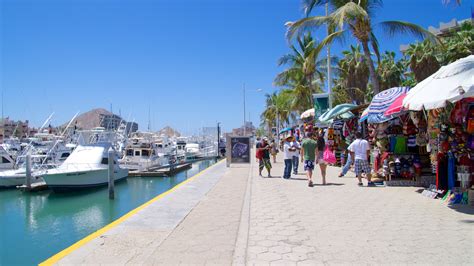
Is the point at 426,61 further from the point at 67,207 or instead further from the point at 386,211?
the point at 67,207

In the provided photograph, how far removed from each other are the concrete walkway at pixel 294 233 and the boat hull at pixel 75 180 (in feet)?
53.4

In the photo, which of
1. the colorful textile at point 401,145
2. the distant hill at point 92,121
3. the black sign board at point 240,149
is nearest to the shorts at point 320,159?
the colorful textile at point 401,145

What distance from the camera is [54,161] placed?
100ft

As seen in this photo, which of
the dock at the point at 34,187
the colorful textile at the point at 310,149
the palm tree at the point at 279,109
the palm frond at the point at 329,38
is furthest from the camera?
the palm tree at the point at 279,109

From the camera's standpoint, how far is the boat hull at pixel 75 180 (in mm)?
23344

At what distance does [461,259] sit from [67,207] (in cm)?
2035

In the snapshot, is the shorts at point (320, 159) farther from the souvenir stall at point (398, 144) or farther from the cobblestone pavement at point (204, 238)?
the cobblestone pavement at point (204, 238)

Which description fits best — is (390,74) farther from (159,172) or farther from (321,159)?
(321,159)

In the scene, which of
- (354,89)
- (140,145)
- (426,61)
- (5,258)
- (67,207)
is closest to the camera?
(5,258)

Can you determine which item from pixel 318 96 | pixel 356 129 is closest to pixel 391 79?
pixel 318 96

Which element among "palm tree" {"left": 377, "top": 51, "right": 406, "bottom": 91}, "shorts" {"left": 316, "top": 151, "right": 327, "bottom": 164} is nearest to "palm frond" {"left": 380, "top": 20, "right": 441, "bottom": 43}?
"shorts" {"left": 316, "top": 151, "right": 327, "bottom": 164}

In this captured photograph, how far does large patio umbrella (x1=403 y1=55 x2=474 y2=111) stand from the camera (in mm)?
6953

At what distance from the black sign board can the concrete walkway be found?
1259 centimetres

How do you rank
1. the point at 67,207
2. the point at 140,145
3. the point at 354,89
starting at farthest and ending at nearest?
the point at 140,145
the point at 354,89
the point at 67,207
